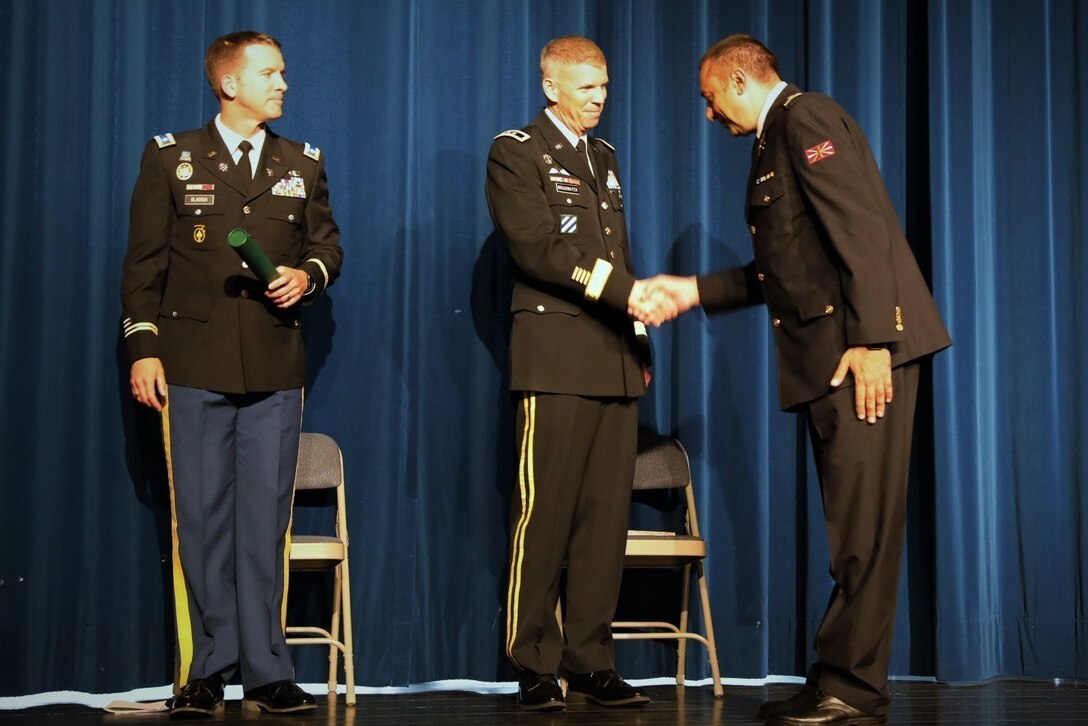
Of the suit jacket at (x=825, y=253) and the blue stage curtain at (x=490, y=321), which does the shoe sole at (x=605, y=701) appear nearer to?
the blue stage curtain at (x=490, y=321)

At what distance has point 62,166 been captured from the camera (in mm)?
3764

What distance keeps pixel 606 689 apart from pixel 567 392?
2.76ft

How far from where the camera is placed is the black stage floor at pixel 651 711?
10.2 feet

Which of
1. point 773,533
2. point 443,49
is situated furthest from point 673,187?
point 773,533

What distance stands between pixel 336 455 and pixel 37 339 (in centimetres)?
100

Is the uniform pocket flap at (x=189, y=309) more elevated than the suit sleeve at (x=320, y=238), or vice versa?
the suit sleeve at (x=320, y=238)

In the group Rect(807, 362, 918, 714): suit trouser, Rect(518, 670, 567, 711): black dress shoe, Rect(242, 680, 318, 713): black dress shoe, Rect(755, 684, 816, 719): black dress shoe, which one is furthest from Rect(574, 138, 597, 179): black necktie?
Rect(242, 680, 318, 713): black dress shoe

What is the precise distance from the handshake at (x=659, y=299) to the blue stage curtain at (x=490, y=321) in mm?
904

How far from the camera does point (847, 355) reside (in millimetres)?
2791

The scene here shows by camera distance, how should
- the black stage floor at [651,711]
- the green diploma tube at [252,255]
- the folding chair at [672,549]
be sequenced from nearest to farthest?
the green diploma tube at [252,255] → the black stage floor at [651,711] → the folding chair at [672,549]

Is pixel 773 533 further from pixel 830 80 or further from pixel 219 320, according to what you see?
pixel 219 320

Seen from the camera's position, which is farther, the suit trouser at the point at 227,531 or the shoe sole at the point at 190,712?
the suit trouser at the point at 227,531

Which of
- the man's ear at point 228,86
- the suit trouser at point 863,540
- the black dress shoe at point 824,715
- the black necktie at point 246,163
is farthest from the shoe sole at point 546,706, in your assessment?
the man's ear at point 228,86

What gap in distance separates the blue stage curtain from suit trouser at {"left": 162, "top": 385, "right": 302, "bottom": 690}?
25.6 inches
